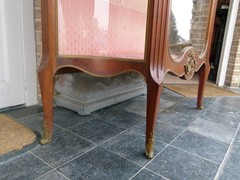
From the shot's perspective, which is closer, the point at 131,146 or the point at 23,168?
the point at 23,168

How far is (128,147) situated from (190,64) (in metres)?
0.57

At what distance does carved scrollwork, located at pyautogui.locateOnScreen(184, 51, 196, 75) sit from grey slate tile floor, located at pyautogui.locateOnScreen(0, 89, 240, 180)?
0.34m

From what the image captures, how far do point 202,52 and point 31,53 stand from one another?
1134 mm

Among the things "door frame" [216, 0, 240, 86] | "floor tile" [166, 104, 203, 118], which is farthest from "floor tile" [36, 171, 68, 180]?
"door frame" [216, 0, 240, 86]

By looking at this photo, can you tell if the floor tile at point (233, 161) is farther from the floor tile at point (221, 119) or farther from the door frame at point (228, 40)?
the door frame at point (228, 40)

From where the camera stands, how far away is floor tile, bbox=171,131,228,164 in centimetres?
92

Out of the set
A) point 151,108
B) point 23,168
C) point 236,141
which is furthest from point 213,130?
point 23,168

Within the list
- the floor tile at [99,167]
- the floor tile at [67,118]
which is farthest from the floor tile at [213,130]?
the floor tile at [67,118]

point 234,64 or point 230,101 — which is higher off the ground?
point 234,64

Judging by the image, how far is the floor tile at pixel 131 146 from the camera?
2.84 feet

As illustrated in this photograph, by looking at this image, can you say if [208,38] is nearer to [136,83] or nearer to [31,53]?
[136,83]

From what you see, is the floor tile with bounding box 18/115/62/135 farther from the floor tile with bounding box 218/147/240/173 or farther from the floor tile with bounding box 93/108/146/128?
the floor tile with bounding box 218/147/240/173

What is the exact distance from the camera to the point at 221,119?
1.38 metres

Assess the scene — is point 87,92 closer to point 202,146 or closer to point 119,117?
point 119,117
